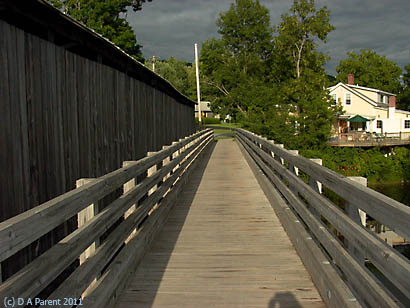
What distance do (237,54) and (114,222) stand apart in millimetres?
54131

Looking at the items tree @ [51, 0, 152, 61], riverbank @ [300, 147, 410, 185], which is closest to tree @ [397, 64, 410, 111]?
riverbank @ [300, 147, 410, 185]

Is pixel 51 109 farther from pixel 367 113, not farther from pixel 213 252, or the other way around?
pixel 367 113

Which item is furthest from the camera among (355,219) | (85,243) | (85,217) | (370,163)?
(370,163)

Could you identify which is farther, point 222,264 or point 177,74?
point 177,74

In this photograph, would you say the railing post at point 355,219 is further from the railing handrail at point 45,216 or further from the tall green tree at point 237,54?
the tall green tree at point 237,54

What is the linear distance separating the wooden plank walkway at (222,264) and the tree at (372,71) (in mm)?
72888

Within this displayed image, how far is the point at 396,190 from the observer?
38.7 metres

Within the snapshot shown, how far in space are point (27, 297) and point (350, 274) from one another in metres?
2.27

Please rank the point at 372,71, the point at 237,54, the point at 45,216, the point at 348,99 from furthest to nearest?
the point at 372,71, the point at 237,54, the point at 348,99, the point at 45,216

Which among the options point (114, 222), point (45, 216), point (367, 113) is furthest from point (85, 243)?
point (367, 113)

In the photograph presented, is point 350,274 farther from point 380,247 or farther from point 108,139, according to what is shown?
point 108,139

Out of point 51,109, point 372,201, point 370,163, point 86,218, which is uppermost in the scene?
point 51,109

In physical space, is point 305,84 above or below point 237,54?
below

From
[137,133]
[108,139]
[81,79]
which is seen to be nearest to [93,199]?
[81,79]
